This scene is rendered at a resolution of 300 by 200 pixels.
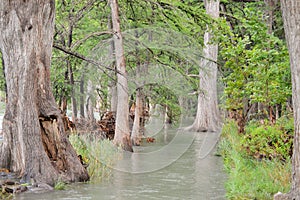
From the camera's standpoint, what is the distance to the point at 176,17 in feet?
48.7

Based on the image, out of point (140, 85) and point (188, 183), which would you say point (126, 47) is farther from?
point (188, 183)

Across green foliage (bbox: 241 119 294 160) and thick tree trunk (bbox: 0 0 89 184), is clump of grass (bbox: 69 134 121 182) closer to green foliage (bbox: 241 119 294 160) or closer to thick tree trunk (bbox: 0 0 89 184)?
thick tree trunk (bbox: 0 0 89 184)

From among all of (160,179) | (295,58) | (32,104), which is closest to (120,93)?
(160,179)

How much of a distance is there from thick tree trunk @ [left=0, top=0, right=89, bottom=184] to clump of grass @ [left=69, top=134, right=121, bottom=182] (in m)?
0.75

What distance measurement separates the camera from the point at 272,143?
10.8m

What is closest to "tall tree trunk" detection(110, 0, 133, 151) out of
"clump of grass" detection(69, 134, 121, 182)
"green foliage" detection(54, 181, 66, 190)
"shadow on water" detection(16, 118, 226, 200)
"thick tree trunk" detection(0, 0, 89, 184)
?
"shadow on water" detection(16, 118, 226, 200)

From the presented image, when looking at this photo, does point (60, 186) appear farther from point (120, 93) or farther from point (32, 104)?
point (120, 93)

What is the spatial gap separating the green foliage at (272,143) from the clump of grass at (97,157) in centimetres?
368

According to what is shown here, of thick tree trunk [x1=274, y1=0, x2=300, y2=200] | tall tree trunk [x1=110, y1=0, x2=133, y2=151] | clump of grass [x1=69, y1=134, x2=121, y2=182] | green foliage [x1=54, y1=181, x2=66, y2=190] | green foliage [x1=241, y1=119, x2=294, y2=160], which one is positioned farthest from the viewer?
tall tree trunk [x1=110, y1=0, x2=133, y2=151]

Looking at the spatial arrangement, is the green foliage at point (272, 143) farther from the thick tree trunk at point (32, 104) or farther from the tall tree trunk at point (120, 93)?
the tall tree trunk at point (120, 93)

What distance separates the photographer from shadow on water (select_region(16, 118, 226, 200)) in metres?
9.59

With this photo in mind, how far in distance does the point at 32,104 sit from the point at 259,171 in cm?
509

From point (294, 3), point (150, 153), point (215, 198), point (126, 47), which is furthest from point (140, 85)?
point (294, 3)

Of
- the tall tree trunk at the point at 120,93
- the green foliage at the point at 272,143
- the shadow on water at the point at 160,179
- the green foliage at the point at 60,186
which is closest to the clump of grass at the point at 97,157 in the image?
the shadow on water at the point at 160,179
